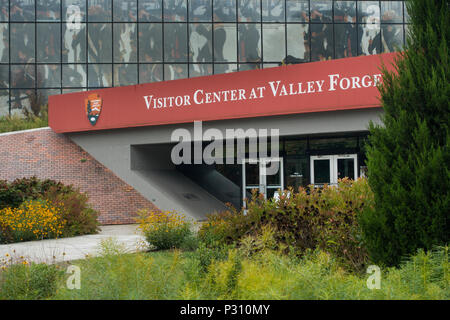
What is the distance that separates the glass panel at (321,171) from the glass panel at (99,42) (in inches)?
737

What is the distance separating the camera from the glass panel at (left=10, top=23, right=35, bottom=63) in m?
32.8

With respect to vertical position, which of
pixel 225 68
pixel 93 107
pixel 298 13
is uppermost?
pixel 298 13

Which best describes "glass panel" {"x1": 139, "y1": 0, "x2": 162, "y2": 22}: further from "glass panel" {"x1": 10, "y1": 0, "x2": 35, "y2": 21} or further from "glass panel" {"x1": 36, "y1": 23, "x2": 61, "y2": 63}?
"glass panel" {"x1": 10, "y1": 0, "x2": 35, "y2": 21}

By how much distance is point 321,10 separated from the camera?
33.0 meters

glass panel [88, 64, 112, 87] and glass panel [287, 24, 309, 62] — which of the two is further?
glass panel [287, 24, 309, 62]

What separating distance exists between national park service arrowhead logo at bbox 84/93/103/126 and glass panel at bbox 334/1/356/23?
18.6 meters

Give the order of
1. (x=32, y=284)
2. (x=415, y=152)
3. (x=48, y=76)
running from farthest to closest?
(x=48, y=76) → (x=415, y=152) → (x=32, y=284)

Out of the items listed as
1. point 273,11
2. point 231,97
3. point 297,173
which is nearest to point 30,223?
point 231,97

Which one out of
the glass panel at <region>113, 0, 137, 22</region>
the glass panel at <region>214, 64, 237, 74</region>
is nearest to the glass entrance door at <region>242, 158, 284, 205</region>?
the glass panel at <region>214, 64, 237, 74</region>

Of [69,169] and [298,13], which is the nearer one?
[69,169]

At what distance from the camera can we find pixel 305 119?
17.1 m

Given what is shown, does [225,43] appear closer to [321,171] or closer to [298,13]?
[298,13]

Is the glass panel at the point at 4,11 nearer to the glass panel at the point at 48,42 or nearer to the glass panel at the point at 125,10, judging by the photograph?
the glass panel at the point at 48,42

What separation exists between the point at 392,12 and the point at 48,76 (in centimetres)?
2313
